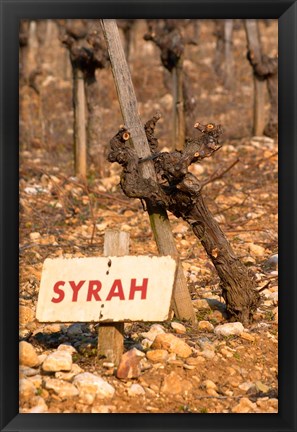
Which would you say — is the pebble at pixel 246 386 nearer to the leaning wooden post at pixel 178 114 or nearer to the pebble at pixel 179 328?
the pebble at pixel 179 328

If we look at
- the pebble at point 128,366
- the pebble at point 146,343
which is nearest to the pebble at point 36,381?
the pebble at point 128,366

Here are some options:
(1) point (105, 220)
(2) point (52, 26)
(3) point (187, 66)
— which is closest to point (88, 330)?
(1) point (105, 220)

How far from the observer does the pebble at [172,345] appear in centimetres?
437

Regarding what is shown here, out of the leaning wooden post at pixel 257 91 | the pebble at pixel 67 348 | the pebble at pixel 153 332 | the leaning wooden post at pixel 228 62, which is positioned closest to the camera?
the pebble at pixel 67 348

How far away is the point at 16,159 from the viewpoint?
12.8ft

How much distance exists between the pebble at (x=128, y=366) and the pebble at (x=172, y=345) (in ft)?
1.45

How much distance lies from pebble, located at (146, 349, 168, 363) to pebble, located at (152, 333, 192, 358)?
10 centimetres

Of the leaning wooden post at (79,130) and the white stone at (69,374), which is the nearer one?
the white stone at (69,374)

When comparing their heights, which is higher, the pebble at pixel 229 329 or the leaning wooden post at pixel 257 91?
the leaning wooden post at pixel 257 91

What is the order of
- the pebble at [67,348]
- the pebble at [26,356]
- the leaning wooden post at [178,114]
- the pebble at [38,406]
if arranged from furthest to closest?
the leaning wooden post at [178,114], the pebble at [67,348], the pebble at [26,356], the pebble at [38,406]

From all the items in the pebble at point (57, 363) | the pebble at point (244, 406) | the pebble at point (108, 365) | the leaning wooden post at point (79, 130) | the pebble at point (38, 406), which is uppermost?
the leaning wooden post at point (79, 130)

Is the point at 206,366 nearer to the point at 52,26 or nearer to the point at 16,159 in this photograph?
the point at 16,159

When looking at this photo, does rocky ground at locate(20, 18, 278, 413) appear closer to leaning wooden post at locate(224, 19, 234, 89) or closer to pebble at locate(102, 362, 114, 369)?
pebble at locate(102, 362, 114, 369)

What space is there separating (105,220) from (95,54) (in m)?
3.18
